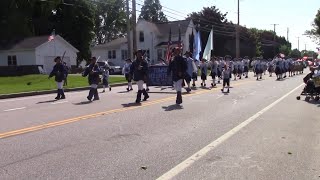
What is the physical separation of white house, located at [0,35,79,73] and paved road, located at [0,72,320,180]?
36.8m

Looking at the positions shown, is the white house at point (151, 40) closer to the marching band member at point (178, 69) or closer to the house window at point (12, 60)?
the house window at point (12, 60)

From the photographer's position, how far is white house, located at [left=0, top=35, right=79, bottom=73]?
51156 mm

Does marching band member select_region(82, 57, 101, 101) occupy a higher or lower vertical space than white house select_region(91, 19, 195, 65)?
lower

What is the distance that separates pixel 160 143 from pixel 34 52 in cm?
4360

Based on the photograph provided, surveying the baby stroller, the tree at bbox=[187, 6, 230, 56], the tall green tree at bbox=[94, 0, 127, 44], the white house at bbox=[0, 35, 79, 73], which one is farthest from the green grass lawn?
the tall green tree at bbox=[94, 0, 127, 44]

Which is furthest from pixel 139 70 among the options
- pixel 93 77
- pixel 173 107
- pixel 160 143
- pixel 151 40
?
Result: pixel 151 40

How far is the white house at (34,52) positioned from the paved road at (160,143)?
36830 millimetres

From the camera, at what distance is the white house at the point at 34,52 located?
51.2 meters

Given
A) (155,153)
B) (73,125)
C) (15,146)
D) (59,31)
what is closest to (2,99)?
(73,125)

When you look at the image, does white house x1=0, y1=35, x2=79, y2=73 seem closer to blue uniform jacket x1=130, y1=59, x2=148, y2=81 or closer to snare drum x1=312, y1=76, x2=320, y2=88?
blue uniform jacket x1=130, y1=59, x2=148, y2=81

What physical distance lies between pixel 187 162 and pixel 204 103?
959 cm

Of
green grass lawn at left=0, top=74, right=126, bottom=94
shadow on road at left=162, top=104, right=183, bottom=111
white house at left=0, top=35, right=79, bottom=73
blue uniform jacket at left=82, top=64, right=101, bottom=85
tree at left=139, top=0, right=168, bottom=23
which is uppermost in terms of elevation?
tree at left=139, top=0, right=168, bottom=23

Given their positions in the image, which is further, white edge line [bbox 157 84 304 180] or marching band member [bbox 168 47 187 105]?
marching band member [bbox 168 47 187 105]

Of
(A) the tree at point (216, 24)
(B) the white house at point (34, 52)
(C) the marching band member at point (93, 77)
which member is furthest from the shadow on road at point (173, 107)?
(A) the tree at point (216, 24)
